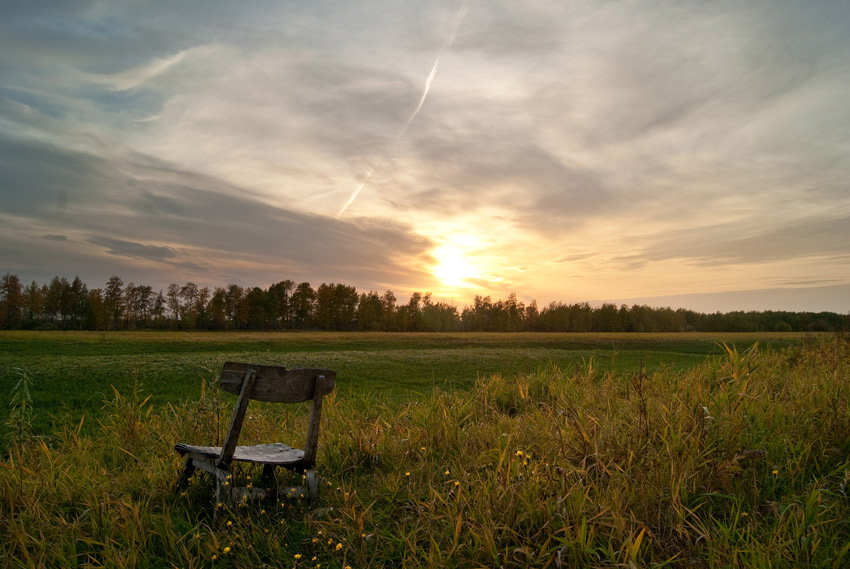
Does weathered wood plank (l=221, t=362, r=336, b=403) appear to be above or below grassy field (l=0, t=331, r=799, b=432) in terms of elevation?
above

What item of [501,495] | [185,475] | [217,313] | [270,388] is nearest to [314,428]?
[270,388]

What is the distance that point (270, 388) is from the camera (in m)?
4.89

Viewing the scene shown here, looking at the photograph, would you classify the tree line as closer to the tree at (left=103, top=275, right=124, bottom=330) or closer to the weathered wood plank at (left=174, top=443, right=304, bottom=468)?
the tree at (left=103, top=275, right=124, bottom=330)

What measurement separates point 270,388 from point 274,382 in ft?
0.23

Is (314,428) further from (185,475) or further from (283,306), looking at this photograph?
(283,306)

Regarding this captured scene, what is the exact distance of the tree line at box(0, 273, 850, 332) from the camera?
96250mm

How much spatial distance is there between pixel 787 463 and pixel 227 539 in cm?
518

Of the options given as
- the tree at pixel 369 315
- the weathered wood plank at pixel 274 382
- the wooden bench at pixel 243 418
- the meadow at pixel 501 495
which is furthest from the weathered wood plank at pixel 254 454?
the tree at pixel 369 315

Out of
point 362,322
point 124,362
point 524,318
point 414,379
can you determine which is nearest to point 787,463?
point 414,379

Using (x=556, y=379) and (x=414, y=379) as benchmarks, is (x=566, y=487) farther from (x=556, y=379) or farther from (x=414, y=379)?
(x=414, y=379)

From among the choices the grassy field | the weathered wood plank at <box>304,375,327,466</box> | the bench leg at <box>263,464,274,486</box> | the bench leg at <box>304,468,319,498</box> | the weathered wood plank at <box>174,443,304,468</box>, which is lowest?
the grassy field

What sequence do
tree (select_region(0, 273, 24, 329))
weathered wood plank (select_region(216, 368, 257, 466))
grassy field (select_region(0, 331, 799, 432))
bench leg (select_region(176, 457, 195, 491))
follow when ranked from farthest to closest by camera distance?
tree (select_region(0, 273, 24, 329)) < grassy field (select_region(0, 331, 799, 432)) < bench leg (select_region(176, 457, 195, 491)) < weathered wood plank (select_region(216, 368, 257, 466))

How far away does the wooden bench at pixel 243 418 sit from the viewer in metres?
4.72

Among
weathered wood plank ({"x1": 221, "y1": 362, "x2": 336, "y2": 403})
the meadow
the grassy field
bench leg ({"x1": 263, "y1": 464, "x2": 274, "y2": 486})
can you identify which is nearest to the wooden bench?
weathered wood plank ({"x1": 221, "y1": 362, "x2": 336, "y2": 403})
